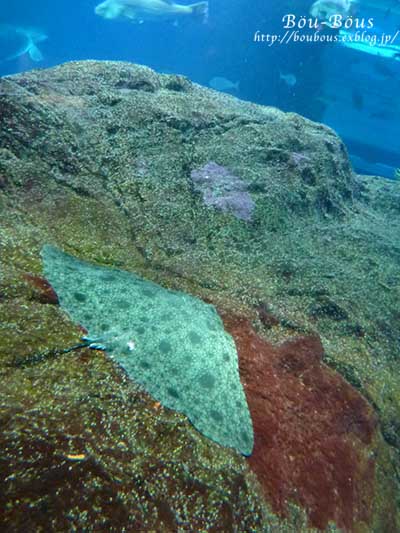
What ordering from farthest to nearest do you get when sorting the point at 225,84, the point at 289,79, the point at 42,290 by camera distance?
the point at 225,84 < the point at 289,79 < the point at 42,290

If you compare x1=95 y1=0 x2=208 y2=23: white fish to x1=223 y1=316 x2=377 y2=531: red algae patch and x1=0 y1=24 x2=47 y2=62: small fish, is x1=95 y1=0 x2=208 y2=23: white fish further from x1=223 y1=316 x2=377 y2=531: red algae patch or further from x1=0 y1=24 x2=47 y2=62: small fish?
x1=223 y1=316 x2=377 y2=531: red algae patch

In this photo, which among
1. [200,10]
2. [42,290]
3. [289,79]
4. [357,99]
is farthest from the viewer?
[357,99]

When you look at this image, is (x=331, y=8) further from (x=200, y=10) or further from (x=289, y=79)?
(x=200, y=10)

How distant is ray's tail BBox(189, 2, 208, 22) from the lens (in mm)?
23484

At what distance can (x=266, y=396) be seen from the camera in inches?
128

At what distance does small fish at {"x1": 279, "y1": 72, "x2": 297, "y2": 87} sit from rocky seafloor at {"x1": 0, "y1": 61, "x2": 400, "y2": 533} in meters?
17.4

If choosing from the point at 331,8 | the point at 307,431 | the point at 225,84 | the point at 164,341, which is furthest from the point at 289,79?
the point at 307,431

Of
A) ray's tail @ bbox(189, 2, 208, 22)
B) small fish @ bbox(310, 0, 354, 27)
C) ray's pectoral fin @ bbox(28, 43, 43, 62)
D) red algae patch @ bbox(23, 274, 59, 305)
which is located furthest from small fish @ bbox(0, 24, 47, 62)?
red algae patch @ bbox(23, 274, 59, 305)

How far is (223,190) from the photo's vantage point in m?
5.68

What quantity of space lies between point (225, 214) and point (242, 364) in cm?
269

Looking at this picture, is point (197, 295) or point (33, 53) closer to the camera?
point (197, 295)

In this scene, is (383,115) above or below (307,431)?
above

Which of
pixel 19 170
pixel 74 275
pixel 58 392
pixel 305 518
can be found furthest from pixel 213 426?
pixel 19 170

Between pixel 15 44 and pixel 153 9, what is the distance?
14.8m
